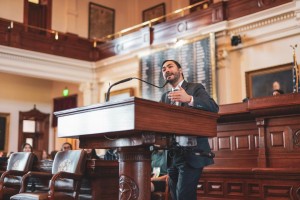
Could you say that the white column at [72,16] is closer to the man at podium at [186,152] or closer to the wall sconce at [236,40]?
the wall sconce at [236,40]

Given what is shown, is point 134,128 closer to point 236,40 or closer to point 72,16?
point 236,40

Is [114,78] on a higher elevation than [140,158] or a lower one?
higher

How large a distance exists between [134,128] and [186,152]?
0.56 m

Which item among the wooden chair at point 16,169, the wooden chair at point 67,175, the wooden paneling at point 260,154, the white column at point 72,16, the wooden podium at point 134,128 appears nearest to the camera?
the wooden podium at point 134,128

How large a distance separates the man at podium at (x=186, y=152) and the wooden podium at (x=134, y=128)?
0.10m

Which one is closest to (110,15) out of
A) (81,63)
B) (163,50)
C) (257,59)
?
(81,63)

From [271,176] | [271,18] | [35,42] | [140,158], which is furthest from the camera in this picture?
[35,42]

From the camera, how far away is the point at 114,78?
35.8 ft

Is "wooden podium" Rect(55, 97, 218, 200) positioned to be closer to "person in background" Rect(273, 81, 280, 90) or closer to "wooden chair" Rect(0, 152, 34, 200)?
"wooden chair" Rect(0, 152, 34, 200)

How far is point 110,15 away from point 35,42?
12.2 ft

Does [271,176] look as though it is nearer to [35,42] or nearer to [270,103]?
[270,103]

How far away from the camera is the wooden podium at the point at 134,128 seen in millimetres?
1838

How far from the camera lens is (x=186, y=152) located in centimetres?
223

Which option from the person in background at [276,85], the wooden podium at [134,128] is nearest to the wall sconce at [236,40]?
the person in background at [276,85]
